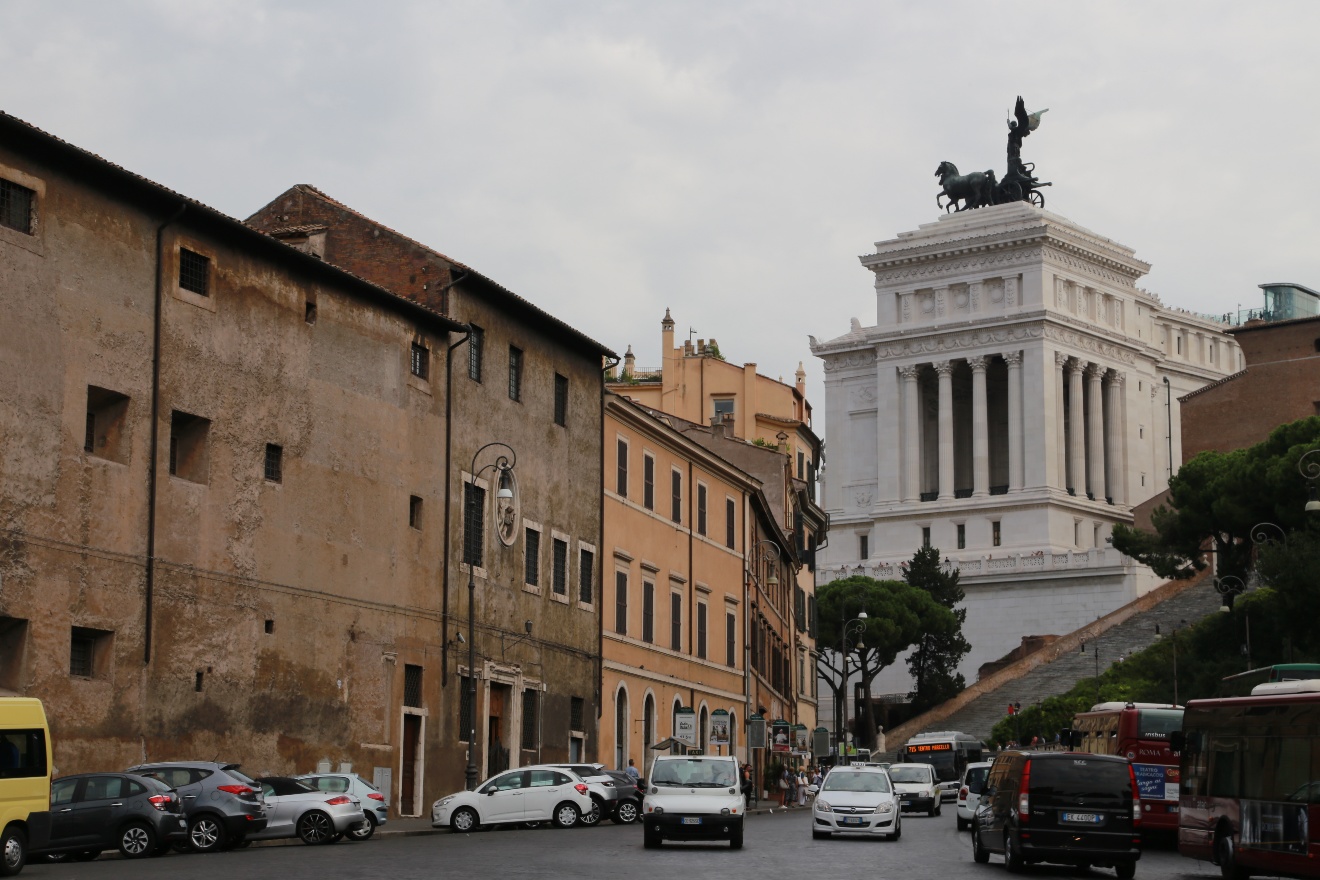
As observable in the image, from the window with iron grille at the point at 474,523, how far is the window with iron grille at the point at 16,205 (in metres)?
14.7

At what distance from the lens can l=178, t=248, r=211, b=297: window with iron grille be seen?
35.5 m

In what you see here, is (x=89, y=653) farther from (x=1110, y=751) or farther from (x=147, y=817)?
(x=1110, y=751)

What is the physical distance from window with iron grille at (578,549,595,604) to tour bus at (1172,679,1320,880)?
78.4 ft

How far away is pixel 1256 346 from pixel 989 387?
28.0m

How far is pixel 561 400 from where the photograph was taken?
5050 centimetres

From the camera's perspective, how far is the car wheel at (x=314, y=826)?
104ft

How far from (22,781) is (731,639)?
41.1 metres

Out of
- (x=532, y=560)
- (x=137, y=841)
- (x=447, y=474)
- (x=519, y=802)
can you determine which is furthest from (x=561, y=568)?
(x=137, y=841)

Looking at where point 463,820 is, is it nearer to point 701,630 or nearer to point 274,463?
point 274,463

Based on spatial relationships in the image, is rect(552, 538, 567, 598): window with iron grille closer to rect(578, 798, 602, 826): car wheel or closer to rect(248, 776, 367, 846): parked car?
rect(578, 798, 602, 826): car wheel

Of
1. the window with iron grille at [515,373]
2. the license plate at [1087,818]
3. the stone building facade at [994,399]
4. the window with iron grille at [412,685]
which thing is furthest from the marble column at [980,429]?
the license plate at [1087,818]

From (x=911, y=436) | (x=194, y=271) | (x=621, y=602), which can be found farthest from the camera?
(x=911, y=436)

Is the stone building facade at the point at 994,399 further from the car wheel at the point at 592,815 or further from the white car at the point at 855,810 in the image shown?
the white car at the point at 855,810

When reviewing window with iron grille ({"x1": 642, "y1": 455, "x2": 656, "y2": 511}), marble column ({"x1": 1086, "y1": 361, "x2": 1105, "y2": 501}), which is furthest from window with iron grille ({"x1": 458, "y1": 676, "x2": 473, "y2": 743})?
marble column ({"x1": 1086, "y1": 361, "x2": 1105, "y2": 501})
